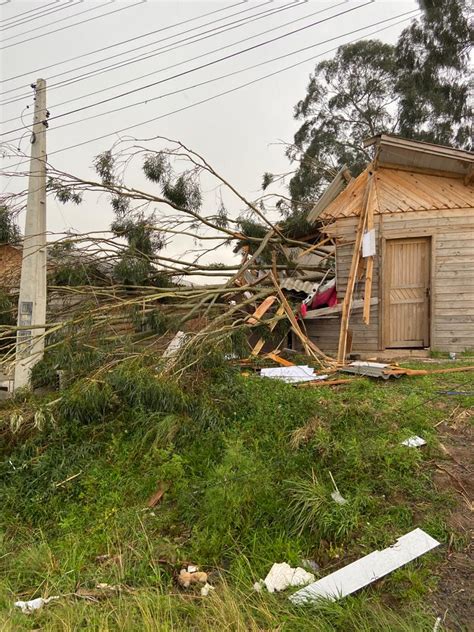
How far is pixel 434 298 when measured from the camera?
308 inches

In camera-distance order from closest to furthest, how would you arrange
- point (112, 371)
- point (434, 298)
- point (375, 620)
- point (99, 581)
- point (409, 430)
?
1. point (375, 620)
2. point (99, 581)
3. point (409, 430)
4. point (112, 371)
5. point (434, 298)

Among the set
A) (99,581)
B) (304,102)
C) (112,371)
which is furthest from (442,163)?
(304,102)

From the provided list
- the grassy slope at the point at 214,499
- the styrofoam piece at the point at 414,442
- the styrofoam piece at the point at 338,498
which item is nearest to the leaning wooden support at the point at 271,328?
the grassy slope at the point at 214,499

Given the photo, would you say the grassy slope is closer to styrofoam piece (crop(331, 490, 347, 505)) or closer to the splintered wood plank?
styrofoam piece (crop(331, 490, 347, 505))

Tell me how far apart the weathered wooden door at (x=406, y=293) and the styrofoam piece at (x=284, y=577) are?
606cm

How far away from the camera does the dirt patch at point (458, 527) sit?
7.51ft

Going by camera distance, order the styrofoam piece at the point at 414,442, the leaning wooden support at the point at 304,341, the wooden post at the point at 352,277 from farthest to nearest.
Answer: the wooden post at the point at 352,277 < the leaning wooden support at the point at 304,341 < the styrofoam piece at the point at 414,442

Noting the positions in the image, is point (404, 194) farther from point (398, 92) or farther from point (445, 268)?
point (398, 92)

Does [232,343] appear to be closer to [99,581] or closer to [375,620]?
[99,581]

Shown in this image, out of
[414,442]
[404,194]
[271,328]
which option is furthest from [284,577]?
[404,194]

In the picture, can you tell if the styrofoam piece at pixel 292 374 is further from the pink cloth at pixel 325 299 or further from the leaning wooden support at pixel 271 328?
the pink cloth at pixel 325 299

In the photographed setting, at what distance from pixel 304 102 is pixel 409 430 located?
2062 centimetres

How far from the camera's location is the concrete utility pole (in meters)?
6.00

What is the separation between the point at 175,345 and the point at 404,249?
494cm
